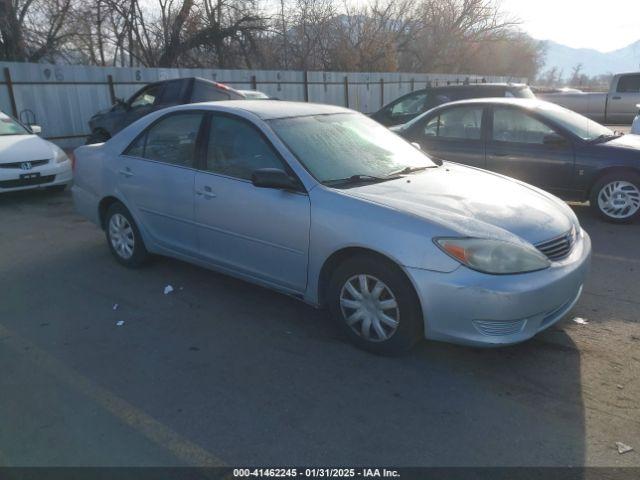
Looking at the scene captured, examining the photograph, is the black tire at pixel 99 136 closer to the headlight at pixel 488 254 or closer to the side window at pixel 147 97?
the side window at pixel 147 97

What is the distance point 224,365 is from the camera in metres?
3.47

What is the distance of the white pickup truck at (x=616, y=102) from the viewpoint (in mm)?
17703

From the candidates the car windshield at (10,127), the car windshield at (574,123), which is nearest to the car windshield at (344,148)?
the car windshield at (574,123)

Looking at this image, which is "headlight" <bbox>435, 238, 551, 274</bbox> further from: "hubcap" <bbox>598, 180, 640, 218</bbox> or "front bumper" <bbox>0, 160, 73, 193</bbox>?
"front bumper" <bbox>0, 160, 73, 193</bbox>

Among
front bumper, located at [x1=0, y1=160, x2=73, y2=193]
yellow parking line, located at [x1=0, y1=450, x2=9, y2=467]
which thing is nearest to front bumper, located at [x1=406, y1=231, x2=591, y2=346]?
yellow parking line, located at [x1=0, y1=450, x2=9, y2=467]

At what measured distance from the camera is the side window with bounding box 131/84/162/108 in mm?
11406

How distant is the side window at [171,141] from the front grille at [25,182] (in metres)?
4.02

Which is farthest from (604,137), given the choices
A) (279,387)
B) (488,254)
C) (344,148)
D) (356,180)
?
(279,387)

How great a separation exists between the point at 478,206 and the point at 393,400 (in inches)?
55.3

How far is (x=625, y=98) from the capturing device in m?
17.8

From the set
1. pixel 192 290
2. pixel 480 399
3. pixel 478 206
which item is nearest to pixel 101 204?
pixel 192 290

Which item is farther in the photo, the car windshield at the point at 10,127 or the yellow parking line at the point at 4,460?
the car windshield at the point at 10,127

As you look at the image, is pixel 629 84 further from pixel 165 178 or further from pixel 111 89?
pixel 165 178

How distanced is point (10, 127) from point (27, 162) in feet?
4.29
